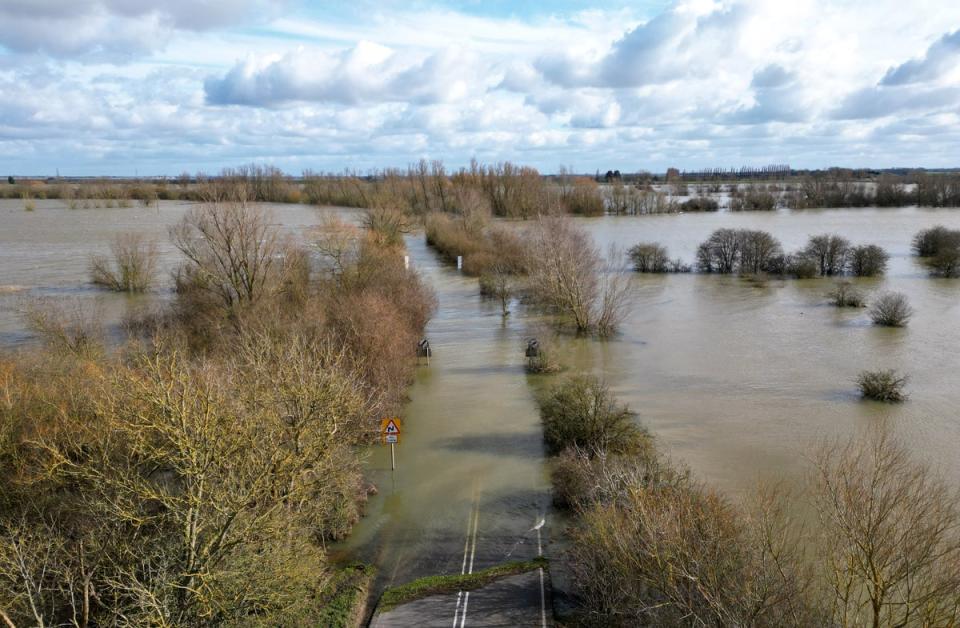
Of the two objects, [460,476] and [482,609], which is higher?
[482,609]

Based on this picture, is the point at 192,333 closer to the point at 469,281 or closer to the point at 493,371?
the point at 493,371

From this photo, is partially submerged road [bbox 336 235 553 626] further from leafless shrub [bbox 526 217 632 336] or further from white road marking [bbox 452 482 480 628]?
leafless shrub [bbox 526 217 632 336]

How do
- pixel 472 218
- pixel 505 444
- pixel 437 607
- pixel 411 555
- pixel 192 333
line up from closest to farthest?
pixel 437 607, pixel 411 555, pixel 505 444, pixel 192 333, pixel 472 218

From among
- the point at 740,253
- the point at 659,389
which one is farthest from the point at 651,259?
the point at 659,389

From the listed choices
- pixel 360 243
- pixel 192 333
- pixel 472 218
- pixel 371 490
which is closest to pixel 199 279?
pixel 192 333

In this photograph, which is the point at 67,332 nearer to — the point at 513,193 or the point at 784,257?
the point at 784,257

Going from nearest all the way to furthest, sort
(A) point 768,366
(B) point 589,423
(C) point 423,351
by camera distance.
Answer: (B) point 589,423
(A) point 768,366
(C) point 423,351
